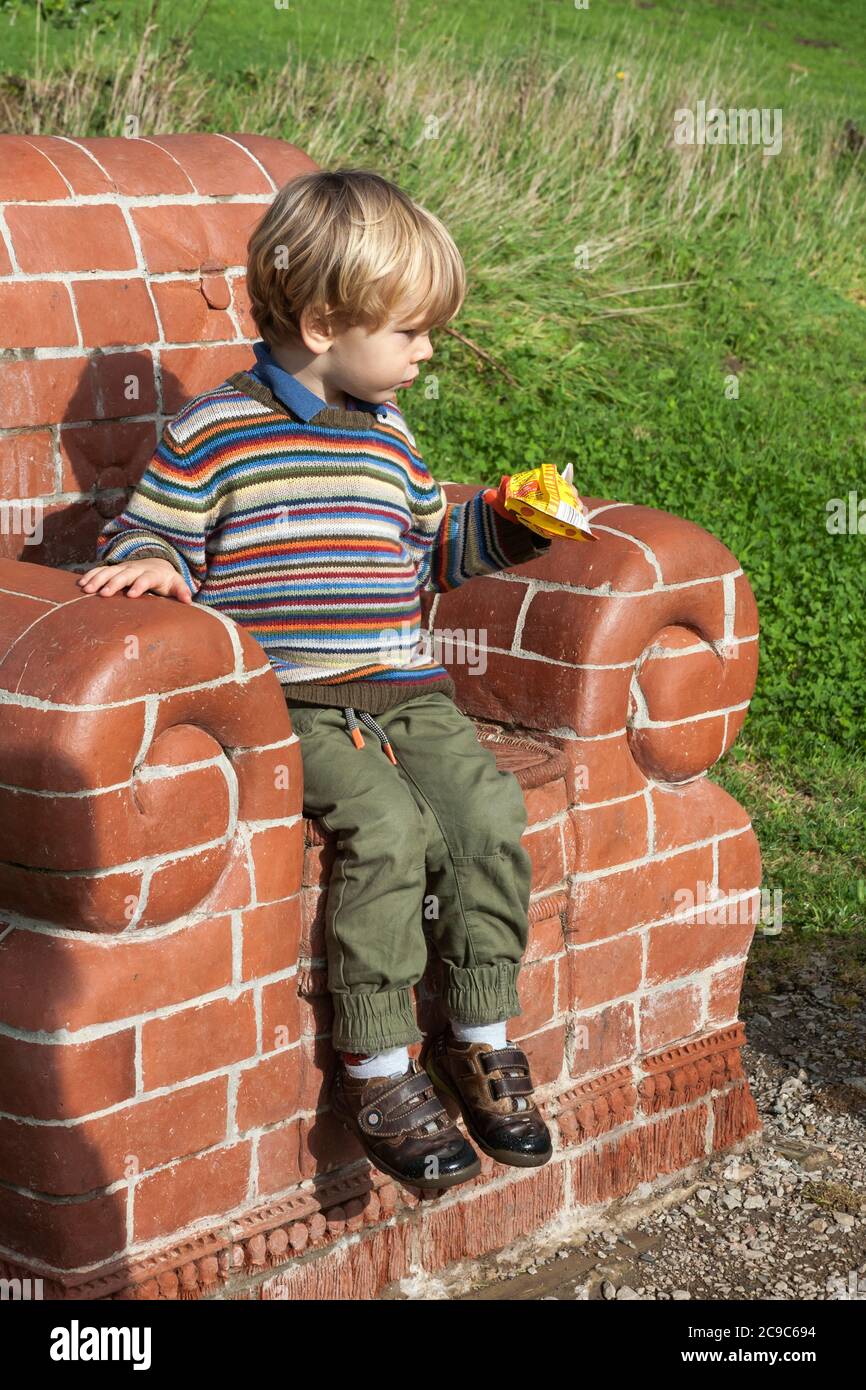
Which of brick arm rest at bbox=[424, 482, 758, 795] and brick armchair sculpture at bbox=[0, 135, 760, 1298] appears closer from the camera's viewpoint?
brick armchair sculpture at bbox=[0, 135, 760, 1298]

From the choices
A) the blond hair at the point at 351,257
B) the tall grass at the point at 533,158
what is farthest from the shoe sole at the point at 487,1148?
the tall grass at the point at 533,158

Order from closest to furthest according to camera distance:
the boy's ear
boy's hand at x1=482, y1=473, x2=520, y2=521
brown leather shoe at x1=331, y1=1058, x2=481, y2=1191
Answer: brown leather shoe at x1=331, y1=1058, x2=481, y2=1191 → the boy's ear → boy's hand at x1=482, y1=473, x2=520, y2=521

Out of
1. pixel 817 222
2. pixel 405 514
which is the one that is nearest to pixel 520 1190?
pixel 405 514

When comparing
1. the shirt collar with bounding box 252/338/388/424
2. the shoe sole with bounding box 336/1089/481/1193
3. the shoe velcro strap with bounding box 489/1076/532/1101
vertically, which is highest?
the shirt collar with bounding box 252/338/388/424

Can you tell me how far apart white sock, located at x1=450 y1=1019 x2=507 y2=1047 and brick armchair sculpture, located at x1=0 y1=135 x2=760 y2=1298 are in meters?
0.10

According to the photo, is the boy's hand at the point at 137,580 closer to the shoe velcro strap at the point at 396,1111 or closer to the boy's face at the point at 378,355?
the boy's face at the point at 378,355

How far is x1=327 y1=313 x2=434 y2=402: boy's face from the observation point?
8.06 feet

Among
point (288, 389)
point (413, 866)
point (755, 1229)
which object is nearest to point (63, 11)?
point (288, 389)

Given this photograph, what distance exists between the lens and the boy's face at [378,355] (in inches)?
96.7

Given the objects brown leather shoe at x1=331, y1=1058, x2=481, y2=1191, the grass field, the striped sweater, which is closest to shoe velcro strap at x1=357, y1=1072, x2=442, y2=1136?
brown leather shoe at x1=331, y1=1058, x2=481, y2=1191

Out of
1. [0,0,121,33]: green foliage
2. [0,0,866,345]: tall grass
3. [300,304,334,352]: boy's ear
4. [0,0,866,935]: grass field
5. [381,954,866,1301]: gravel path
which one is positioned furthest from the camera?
[0,0,866,345]: tall grass

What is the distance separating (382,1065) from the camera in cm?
238

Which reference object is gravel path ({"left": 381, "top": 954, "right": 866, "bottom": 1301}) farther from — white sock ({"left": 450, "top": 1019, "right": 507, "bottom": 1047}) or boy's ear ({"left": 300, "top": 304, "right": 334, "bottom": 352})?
boy's ear ({"left": 300, "top": 304, "right": 334, "bottom": 352})

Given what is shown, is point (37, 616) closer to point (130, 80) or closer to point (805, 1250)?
point (805, 1250)
